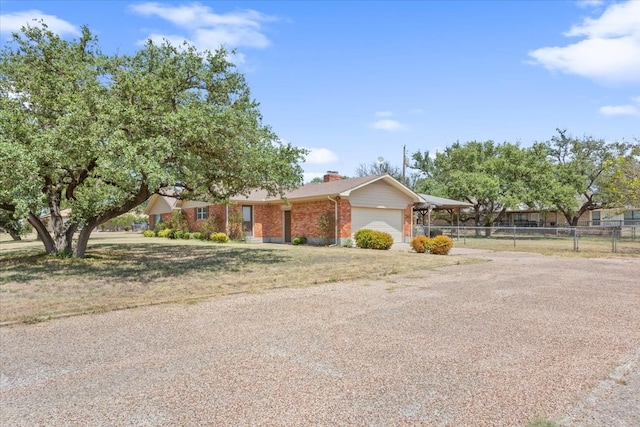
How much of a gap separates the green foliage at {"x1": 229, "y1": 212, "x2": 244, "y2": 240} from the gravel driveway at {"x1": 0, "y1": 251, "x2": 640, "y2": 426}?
59.0ft

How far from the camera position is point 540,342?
5094mm

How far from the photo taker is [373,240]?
771 inches

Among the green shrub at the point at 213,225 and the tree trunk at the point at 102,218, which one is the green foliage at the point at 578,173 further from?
the tree trunk at the point at 102,218

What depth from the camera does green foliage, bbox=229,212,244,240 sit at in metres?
25.4

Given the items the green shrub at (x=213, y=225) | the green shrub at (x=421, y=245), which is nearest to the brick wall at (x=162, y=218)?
the green shrub at (x=213, y=225)

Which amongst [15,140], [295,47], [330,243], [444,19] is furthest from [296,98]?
[15,140]

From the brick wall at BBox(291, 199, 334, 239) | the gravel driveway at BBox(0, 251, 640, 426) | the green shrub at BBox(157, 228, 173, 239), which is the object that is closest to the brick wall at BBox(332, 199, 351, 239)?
the brick wall at BBox(291, 199, 334, 239)

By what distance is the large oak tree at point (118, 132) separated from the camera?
9.55 metres

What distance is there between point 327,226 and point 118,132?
13116 mm

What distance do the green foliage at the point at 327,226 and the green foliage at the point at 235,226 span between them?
19.4ft

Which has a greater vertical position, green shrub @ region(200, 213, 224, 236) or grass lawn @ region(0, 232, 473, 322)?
green shrub @ region(200, 213, 224, 236)

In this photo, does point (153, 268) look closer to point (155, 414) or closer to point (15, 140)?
point (15, 140)

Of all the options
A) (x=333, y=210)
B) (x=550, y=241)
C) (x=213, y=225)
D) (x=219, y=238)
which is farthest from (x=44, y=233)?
(x=550, y=241)

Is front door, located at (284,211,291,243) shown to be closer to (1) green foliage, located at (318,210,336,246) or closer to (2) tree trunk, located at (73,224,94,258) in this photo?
(1) green foliage, located at (318,210,336,246)
